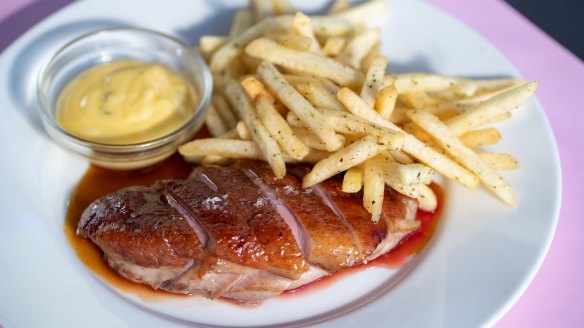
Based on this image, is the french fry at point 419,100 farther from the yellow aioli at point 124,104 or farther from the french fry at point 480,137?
the yellow aioli at point 124,104

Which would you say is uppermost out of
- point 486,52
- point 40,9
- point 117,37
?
point 486,52

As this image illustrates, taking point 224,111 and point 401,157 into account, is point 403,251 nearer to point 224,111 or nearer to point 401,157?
point 401,157

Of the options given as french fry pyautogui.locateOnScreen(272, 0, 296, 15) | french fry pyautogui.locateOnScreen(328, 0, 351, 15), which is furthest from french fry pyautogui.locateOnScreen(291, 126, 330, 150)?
french fry pyautogui.locateOnScreen(328, 0, 351, 15)

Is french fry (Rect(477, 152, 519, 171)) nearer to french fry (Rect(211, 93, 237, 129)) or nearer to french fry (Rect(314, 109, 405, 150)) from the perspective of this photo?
french fry (Rect(314, 109, 405, 150))

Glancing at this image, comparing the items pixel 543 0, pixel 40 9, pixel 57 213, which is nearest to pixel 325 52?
pixel 57 213

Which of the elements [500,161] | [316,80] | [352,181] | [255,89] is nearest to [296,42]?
[316,80]

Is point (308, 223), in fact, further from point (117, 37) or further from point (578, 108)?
point (578, 108)

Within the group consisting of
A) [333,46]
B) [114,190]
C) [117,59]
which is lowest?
[114,190]
